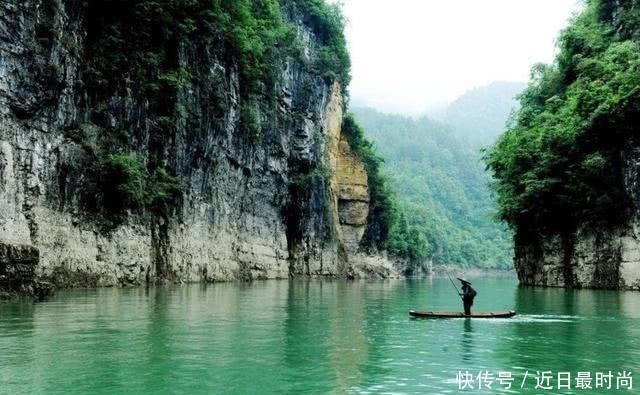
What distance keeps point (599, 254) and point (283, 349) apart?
25665 mm

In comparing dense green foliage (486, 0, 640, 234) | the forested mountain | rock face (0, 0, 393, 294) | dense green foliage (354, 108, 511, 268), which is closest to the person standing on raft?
rock face (0, 0, 393, 294)

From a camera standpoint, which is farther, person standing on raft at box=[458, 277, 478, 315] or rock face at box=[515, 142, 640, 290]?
rock face at box=[515, 142, 640, 290]

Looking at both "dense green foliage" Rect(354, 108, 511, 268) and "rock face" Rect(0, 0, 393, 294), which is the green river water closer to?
"rock face" Rect(0, 0, 393, 294)

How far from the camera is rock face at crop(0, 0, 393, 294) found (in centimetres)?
2194

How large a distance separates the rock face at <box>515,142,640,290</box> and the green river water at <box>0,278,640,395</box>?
12809 millimetres

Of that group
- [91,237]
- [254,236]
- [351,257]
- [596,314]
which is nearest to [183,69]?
[91,237]

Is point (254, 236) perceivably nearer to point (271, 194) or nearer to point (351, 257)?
point (271, 194)

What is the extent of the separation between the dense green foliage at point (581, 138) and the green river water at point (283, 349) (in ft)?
52.4

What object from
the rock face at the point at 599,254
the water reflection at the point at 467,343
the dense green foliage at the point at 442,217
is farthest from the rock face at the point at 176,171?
the dense green foliage at the point at 442,217

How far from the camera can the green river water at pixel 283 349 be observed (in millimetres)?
8523

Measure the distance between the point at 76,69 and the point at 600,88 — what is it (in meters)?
24.9

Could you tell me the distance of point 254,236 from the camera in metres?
47.6

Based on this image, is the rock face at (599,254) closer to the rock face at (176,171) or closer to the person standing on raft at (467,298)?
the person standing on raft at (467,298)

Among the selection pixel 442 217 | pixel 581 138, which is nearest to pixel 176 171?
pixel 581 138
